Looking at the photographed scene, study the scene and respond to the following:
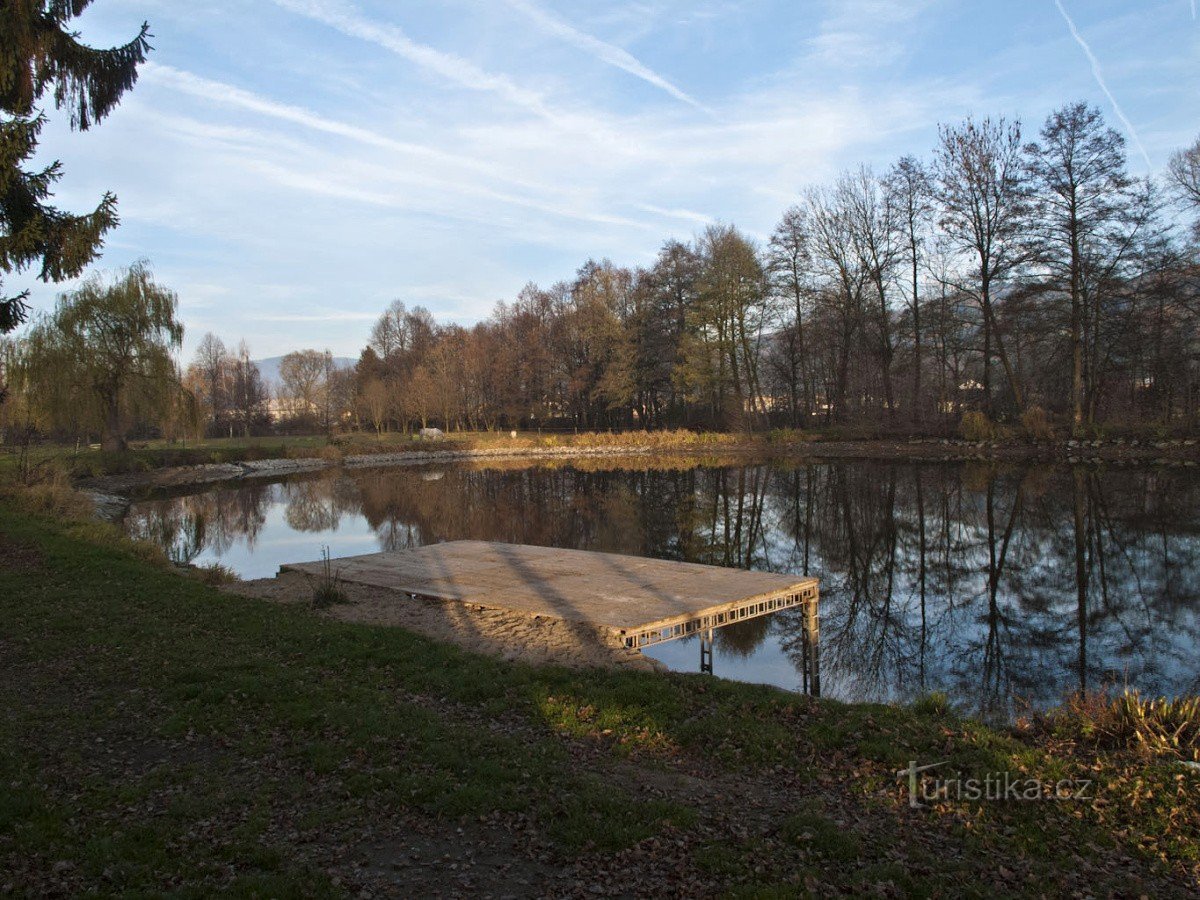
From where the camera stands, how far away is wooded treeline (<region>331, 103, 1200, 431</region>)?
28.8m

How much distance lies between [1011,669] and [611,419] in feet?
148

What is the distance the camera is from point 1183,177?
91.3 feet

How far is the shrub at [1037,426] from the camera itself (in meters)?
29.9

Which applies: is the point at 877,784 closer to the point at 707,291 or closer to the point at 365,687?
the point at 365,687

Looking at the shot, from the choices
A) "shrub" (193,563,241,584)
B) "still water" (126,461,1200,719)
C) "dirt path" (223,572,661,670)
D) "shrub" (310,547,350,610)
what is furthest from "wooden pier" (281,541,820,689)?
"shrub" (193,563,241,584)

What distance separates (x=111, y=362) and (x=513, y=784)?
109 ft

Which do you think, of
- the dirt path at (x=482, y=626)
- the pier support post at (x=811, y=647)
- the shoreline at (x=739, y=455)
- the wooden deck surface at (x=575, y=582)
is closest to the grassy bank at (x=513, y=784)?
the dirt path at (x=482, y=626)

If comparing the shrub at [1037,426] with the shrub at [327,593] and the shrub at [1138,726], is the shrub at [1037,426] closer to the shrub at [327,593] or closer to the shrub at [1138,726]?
the shrub at [1138,726]

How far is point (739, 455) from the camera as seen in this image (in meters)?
39.8

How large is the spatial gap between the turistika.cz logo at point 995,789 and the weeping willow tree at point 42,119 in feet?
30.9

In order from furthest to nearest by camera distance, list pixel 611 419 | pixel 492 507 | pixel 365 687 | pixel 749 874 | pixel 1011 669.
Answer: pixel 611 419 < pixel 492 507 < pixel 1011 669 < pixel 365 687 < pixel 749 874

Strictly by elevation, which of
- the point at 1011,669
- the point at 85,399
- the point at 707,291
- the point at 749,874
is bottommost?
the point at 1011,669

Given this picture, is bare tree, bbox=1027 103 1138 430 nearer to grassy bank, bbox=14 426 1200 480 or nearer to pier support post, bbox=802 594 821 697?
grassy bank, bbox=14 426 1200 480

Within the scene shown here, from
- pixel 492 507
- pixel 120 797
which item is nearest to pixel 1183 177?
pixel 492 507
